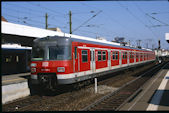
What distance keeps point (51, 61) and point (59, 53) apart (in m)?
0.58

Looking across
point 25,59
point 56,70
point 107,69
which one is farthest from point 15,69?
point 56,70

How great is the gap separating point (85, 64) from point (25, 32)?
6329 millimetres

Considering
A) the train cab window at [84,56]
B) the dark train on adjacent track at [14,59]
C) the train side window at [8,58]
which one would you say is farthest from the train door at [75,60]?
the train side window at [8,58]

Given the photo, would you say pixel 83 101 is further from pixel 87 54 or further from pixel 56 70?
pixel 87 54

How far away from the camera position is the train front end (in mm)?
10273

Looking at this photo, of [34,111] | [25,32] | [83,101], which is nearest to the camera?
[34,111]

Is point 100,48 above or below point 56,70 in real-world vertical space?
above

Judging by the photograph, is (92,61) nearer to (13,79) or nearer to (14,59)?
(13,79)

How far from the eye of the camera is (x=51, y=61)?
34.2 ft

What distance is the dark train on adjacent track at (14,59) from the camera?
18.0 m

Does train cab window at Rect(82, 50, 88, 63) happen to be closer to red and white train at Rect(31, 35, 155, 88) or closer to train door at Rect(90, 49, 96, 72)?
red and white train at Rect(31, 35, 155, 88)

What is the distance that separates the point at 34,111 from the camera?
312 inches

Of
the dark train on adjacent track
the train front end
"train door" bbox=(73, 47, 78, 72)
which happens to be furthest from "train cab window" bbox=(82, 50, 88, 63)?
the dark train on adjacent track

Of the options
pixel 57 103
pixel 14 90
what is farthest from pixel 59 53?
pixel 14 90
